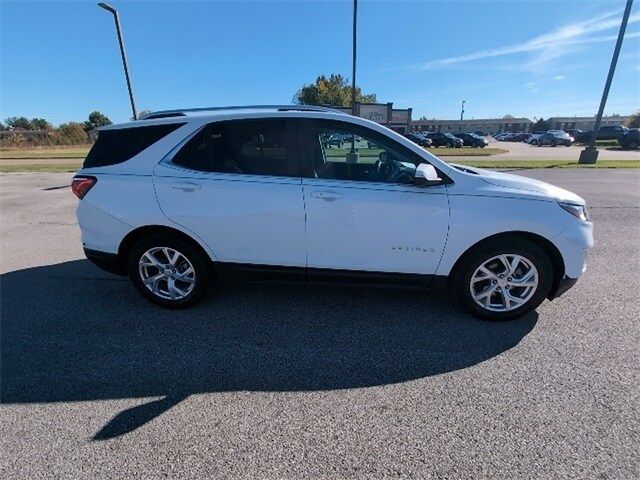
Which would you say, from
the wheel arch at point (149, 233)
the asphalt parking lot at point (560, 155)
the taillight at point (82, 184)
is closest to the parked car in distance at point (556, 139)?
the asphalt parking lot at point (560, 155)

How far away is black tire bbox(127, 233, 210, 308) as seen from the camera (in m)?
3.43

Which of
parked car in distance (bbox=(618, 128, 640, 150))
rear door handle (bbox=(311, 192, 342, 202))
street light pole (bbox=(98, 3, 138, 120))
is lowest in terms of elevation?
parked car in distance (bbox=(618, 128, 640, 150))

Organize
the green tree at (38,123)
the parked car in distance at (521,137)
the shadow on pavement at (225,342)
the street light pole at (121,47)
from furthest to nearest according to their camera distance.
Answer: the green tree at (38,123) → the parked car in distance at (521,137) → the street light pole at (121,47) → the shadow on pavement at (225,342)

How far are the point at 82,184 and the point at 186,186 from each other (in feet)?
3.52

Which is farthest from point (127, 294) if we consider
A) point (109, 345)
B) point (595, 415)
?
point (595, 415)

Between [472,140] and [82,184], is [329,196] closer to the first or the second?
[82,184]

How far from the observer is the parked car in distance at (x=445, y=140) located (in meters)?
38.9

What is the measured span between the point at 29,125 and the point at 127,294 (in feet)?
361

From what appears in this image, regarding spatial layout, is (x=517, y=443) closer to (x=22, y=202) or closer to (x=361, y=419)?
(x=361, y=419)

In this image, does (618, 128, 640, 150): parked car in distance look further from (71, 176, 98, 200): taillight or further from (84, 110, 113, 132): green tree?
(84, 110, 113, 132): green tree

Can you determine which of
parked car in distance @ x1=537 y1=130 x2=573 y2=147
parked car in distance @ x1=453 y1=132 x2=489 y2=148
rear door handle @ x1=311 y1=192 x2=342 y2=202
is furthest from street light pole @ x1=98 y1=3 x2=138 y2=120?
parked car in distance @ x1=537 y1=130 x2=573 y2=147

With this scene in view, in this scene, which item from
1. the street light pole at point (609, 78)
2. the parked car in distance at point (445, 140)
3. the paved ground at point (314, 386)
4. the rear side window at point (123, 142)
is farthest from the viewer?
the parked car in distance at point (445, 140)

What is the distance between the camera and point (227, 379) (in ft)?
8.55

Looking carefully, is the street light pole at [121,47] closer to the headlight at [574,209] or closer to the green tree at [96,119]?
the headlight at [574,209]
